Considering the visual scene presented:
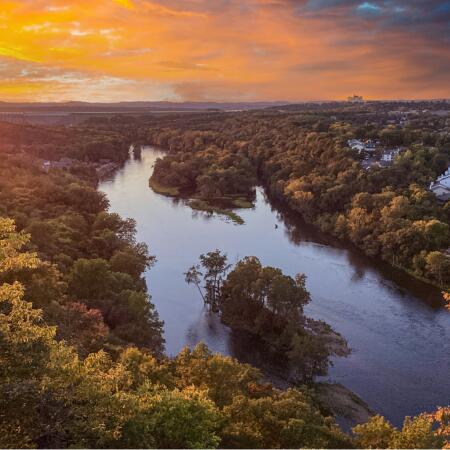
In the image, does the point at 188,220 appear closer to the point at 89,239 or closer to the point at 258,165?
the point at 89,239

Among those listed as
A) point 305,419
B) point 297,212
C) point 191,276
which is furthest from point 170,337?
point 297,212

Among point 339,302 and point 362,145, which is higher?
point 362,145

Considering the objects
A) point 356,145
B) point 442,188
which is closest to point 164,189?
point 356,145

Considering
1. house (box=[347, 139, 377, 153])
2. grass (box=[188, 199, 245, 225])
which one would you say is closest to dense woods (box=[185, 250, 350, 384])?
grass (box=[188, 199, 245, 225])

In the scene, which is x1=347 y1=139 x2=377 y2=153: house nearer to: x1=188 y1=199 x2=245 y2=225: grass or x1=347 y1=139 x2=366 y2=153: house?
x1=347 y1=139 x2=366 y2=153: house

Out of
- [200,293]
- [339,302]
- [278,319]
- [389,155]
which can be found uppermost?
[389,155]

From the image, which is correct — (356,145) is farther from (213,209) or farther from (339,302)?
(339,302)

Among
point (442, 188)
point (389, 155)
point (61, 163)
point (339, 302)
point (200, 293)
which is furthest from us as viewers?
point (61, 163)
